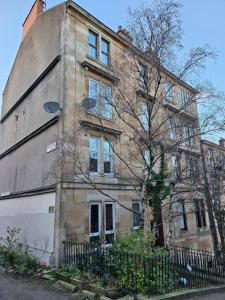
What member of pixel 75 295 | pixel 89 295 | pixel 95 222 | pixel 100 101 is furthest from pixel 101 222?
pixel 100 101

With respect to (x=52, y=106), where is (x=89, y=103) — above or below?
above

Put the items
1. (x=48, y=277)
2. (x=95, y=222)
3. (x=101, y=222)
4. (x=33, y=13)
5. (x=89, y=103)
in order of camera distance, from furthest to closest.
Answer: (x=33, y=13) < (x=89, y=103) < (x=101, y=222) < (x=95, y=222) < (x=48, y=277)

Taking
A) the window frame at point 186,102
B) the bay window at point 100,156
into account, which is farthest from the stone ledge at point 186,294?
the window frame at point 186,102

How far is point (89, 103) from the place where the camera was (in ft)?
39.9

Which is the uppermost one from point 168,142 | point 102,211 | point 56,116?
point 56,116

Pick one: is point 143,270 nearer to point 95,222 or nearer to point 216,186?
point 95,222

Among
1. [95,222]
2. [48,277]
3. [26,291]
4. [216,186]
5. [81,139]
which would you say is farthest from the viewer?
[216,186]

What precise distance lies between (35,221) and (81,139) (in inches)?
176

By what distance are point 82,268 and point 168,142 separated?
673cm

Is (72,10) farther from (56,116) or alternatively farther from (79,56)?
(56,116)

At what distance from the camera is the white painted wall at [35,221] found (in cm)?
1075

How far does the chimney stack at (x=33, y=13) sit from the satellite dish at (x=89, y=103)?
8.64 meters

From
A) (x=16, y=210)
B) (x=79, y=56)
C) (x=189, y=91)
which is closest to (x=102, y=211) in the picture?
(x=16, y=210)

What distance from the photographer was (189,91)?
11.0 m
